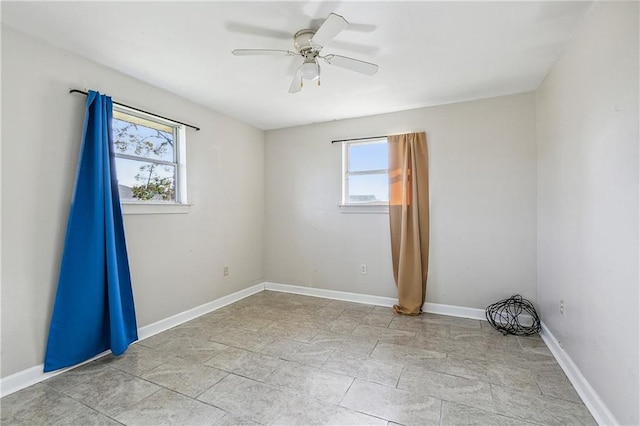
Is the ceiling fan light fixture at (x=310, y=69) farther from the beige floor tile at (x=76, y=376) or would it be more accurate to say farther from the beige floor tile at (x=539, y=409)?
the beige floor tile at (x=76, y=376)

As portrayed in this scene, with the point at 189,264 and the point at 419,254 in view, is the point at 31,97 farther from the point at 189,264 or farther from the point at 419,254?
the point at 419,254

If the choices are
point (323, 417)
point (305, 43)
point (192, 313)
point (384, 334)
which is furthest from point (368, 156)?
point (323, 417)

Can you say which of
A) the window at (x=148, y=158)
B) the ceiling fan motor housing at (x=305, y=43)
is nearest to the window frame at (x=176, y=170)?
the window at (x=148, y=158)

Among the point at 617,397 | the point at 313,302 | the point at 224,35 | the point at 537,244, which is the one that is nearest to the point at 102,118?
the point at 224,35

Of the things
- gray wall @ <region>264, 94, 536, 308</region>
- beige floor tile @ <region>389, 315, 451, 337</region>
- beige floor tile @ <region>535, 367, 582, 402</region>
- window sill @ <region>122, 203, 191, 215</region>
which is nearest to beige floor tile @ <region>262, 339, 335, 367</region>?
beige floor tile @ <region>389, 315, 451, 337</region>

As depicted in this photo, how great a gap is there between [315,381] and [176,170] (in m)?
2.55

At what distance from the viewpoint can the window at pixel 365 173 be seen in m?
3.77

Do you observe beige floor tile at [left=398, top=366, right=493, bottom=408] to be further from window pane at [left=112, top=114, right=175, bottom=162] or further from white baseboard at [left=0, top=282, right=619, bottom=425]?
window pane at [left=112, top=114, right=175, bottom=162]

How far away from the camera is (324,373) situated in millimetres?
2180

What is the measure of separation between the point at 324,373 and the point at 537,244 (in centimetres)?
248

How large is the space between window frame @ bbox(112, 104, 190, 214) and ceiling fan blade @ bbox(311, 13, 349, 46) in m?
1.94

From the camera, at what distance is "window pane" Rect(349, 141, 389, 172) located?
12.4ft

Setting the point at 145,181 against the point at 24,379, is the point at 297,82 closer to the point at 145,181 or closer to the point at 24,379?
the point at 145,181

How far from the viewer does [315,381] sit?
6.82 ft
